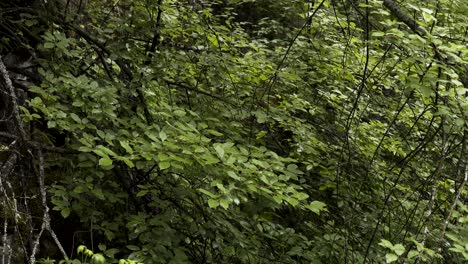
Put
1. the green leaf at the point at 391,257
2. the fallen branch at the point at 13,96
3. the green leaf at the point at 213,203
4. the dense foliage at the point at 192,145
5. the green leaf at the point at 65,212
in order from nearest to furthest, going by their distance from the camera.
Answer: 1. the green leaf at the point at 391,257
2. the green leaf at the point at 213,203
3. the dense foliage at the point at 192,145
4. the fallen branch at the point at 13,96
5. the green leaf at the point at 65,212

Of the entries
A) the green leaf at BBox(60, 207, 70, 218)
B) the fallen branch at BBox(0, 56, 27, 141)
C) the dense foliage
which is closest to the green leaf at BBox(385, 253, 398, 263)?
the dense foliage

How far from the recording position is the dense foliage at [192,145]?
2146 mm

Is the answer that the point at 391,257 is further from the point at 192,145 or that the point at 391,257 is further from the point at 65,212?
the point at 65,212

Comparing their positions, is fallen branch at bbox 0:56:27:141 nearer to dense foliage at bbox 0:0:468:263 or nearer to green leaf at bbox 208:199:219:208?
dense foliage at bbox 0:0:468:263

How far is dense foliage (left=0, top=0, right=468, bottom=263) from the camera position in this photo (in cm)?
215

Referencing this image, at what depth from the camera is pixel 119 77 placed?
10.4 feet

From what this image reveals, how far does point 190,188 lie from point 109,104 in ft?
2.22

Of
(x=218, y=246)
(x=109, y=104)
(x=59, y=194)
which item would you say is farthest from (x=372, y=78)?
(x=59, y=194)

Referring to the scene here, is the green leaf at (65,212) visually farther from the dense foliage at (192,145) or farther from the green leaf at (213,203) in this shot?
the green leaf at (213,203)

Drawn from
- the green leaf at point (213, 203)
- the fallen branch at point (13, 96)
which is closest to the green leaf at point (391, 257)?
the green leaf at point (213, 203)

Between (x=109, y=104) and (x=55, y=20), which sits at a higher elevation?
(x=55, y=20)

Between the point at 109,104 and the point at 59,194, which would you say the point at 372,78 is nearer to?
the point at 109,104

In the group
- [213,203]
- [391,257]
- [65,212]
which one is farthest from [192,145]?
[391,257]

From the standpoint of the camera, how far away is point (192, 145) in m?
2.13
